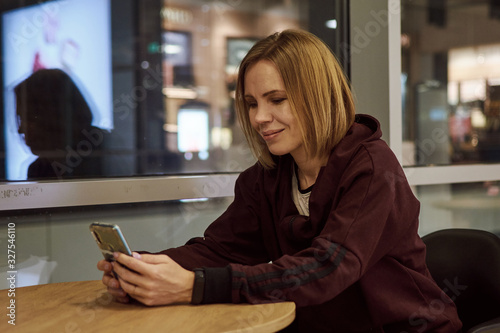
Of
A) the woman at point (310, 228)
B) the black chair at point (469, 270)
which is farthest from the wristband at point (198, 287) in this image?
the black chair at point (469, 270)

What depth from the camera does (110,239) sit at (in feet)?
4.34

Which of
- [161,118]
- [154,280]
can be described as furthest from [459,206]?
[154,280]

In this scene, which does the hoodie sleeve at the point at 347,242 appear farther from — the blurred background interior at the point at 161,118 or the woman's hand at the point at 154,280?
the blurred background interior at the point at 161,118

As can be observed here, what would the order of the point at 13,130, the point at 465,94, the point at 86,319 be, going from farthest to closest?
1. the point at 465,94
2. the point at 13,130
3. the point at 86,319

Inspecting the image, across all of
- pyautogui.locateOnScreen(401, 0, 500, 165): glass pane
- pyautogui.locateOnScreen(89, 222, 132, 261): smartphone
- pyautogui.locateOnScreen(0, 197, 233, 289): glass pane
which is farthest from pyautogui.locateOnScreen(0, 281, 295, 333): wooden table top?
pyautogui.locateOnScreen(401, 0, 500, 165): glass pane

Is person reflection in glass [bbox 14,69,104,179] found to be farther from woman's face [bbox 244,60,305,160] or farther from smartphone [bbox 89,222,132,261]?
woman's face [bbox 244,60,305,160]

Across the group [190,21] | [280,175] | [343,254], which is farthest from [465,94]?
[190,21]

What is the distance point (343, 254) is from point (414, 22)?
9.10 ft

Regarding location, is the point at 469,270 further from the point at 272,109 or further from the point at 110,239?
Result: the point at 110,239

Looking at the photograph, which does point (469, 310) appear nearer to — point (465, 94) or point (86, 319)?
point (86, 319)

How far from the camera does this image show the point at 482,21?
4.27 meters

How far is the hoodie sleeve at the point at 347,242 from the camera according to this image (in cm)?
129

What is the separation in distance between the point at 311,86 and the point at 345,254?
20.2 inches

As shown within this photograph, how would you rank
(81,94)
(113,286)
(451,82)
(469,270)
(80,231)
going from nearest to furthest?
(113,286) < (469,270) < (80,231) < (81,94) < (451,82)
